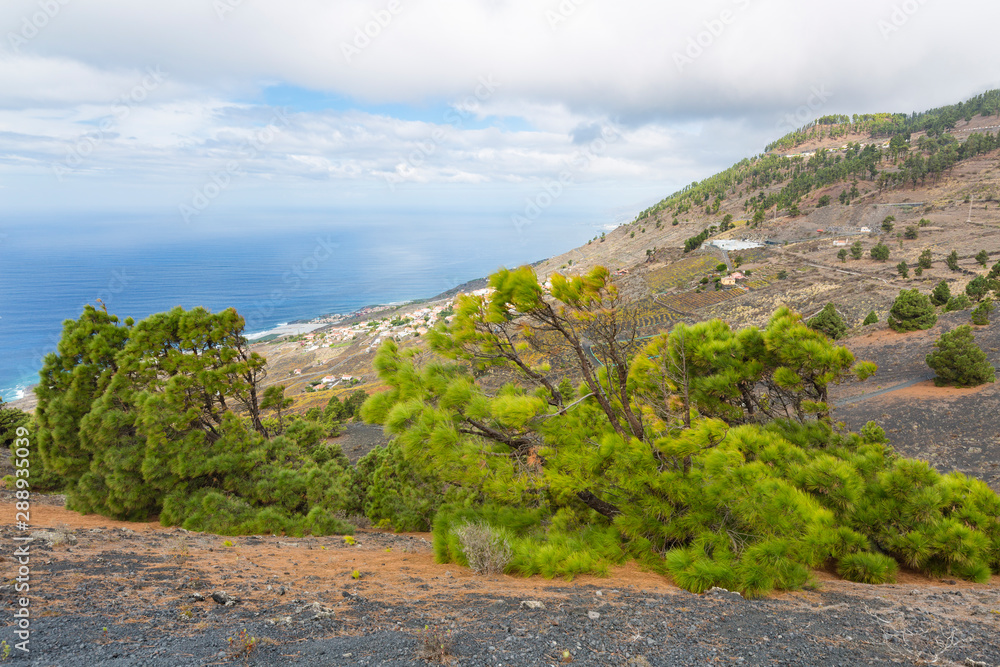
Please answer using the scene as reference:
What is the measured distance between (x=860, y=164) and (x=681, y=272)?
4517 centimetres

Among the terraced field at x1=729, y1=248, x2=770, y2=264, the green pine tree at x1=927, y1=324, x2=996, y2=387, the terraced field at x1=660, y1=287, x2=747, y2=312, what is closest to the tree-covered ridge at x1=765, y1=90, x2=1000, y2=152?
the terraced field at x1=729, y1=248, x2=770, y2=264

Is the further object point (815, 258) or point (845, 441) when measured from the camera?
point (815, 258)

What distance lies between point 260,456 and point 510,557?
18.5 feet

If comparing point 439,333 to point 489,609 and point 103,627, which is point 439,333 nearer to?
point 489,609

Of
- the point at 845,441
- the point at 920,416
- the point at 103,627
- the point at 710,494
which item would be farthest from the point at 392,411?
the point at 920,416

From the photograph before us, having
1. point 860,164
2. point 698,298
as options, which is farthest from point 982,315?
point 860,164

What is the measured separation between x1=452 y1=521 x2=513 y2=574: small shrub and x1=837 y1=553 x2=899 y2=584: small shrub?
11.4 feet

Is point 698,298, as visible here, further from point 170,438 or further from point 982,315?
point 170,438

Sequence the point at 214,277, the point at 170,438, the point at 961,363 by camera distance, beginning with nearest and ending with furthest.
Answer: the point at 170,438, the point at 961,363, the point at 214,277

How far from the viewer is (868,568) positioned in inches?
181

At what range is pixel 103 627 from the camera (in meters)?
2.94

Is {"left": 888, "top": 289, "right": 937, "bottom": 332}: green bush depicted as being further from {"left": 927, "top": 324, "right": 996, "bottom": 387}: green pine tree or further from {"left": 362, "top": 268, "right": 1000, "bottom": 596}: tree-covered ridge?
{"left": 362, "top": 268, "right": 1000, "bottom": 596}: tree-covered ridge

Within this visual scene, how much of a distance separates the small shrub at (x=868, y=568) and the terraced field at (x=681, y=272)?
39840mm

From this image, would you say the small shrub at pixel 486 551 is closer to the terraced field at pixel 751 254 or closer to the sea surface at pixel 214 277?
the terraced field at pixel 751 254
